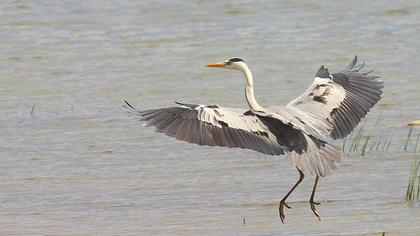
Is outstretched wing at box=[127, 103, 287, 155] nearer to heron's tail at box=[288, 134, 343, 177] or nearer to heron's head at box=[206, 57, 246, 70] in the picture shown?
heron's tail at box=[288, 134, 343, 177]

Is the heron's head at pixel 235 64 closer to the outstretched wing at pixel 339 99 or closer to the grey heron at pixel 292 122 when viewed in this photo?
the grey heron at pixel 292 122

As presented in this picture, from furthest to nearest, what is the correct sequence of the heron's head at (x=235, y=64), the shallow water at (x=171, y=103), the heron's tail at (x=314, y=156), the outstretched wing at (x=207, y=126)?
the heron's head at (x=235, y=64) → the shallow water at (x=171, y=103) → the heron's tail at (x=314, y=156) → the outstretched wing at (x=207, y=126)

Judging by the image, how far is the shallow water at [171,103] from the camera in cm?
927

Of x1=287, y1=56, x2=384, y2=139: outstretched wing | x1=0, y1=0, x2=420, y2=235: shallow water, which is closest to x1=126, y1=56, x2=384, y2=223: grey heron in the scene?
x1=287, y1=56, x2=384, y2=139: outstretched wing

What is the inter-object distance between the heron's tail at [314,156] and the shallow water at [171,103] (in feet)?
1.64

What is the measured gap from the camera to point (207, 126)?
810cm

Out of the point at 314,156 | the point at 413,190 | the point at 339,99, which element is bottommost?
the point at 413,190

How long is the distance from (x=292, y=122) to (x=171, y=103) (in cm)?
524

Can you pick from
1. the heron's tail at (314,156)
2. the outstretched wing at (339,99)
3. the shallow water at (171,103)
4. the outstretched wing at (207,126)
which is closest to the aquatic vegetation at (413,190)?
the shallow water at (171,103)

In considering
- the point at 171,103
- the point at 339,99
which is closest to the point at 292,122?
the point at 339,99

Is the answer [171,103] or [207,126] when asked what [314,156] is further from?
[171,103]

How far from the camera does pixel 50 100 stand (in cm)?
1413

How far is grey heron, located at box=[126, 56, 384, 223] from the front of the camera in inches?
319

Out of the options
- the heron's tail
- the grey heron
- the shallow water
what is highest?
the grey heron
